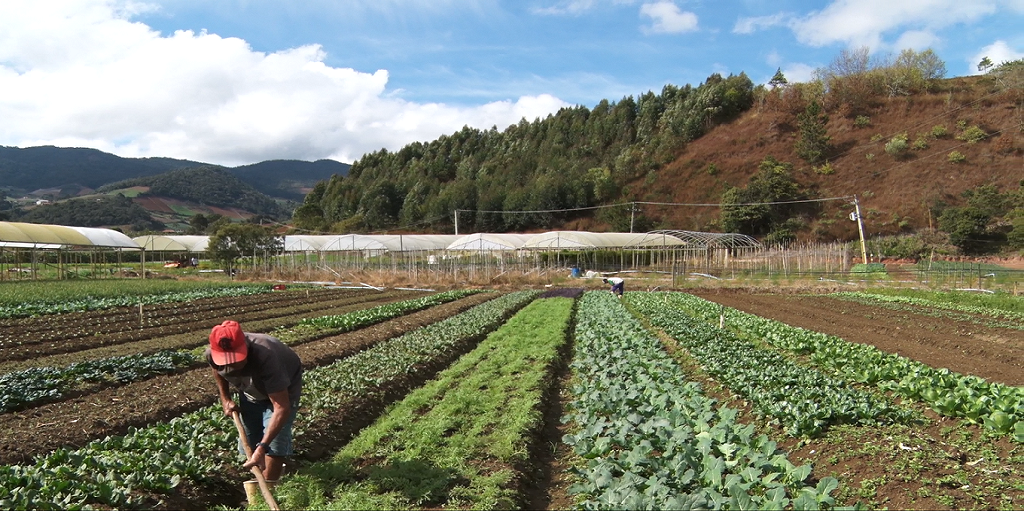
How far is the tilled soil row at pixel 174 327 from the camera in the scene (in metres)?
13.3

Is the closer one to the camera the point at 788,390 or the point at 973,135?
the point at 788,390

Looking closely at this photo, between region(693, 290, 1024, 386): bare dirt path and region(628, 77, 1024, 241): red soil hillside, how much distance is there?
1548 inches

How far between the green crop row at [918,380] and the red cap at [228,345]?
712 cm

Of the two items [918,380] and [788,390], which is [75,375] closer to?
[788,390]

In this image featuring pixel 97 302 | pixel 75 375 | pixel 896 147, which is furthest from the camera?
pixel 896 147

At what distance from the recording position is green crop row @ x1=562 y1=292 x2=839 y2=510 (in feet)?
15.2

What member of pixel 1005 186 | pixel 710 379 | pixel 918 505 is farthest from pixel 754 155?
pixel 918 505

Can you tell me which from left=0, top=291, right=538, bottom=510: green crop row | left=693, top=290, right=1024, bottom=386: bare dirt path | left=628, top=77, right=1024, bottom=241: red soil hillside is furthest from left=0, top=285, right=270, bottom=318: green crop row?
left=628, top=77, right=1024, bottom=241: red soil hillside

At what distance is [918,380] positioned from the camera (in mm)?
8430

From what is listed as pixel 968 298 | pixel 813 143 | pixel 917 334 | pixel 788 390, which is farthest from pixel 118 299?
pixel 813 143

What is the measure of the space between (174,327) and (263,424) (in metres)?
13.6

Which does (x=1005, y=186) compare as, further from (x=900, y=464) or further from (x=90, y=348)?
(x=90, y=348)

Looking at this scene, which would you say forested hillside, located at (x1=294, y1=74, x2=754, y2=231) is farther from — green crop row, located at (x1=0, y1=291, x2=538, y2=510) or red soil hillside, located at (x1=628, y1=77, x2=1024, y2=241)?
green crop row, located at (x1=0, y1=291, x2=538, y2=510)

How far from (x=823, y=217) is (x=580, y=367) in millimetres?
58474
